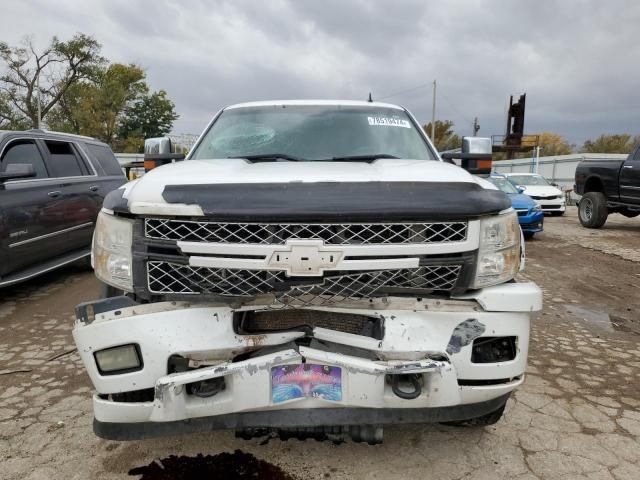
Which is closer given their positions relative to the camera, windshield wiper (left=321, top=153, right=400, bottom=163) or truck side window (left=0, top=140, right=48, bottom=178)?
windshield wiper (left=321, top=153, right=400, bottom=163)

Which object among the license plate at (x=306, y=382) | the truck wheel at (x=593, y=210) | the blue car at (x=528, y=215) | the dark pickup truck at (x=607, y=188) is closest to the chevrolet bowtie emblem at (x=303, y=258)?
the license plate at (x=306, y=382)

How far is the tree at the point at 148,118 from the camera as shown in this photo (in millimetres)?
42656

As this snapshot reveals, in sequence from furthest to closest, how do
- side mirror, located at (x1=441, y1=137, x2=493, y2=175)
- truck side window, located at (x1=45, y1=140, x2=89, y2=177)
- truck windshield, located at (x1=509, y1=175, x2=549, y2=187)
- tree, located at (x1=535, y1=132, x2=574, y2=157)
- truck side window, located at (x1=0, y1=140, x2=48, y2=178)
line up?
1. tree, located at (x1=535, y1=132, x2=574, y2=157)
2. truck windshield, located at (x1=509, y1=175, x2=549, y2=187)
3. truck side window, located at (x1=45, y1=140, x2=89, y2=177)
4. truck side window, located at (x1=0, y1=140, x2=48, y2=178)
5. side mirror, located at (x1=441, y1=137, x2=493, y2=175)

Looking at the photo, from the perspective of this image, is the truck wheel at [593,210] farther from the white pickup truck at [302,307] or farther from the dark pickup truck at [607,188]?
the white pickup truck at [302,307]

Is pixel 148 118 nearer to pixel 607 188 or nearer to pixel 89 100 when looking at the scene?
pixel 89 100

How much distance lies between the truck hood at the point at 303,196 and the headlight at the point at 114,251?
0.07m

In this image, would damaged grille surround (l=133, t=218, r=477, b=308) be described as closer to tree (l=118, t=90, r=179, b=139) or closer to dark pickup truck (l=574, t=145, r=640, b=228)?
dark pickup truck (l=574, t=145, r=640, b=228)

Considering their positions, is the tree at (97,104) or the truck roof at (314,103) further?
the tree at (97,104)

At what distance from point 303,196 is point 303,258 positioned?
0.24 metres

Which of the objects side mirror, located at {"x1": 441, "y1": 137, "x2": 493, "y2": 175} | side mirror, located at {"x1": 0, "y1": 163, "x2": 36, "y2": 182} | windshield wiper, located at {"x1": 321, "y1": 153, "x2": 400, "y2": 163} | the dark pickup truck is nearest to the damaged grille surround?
windshield wiper, located at {"x1": 321, "y1": 153, "x2": 400, "y2": 163}

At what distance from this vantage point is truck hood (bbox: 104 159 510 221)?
5.85 feet

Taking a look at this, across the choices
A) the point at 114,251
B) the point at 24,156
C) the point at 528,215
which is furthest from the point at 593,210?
the point at 114,251

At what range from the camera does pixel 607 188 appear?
11117 mm

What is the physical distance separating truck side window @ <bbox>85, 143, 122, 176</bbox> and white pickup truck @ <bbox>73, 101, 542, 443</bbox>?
5104 millimetres
